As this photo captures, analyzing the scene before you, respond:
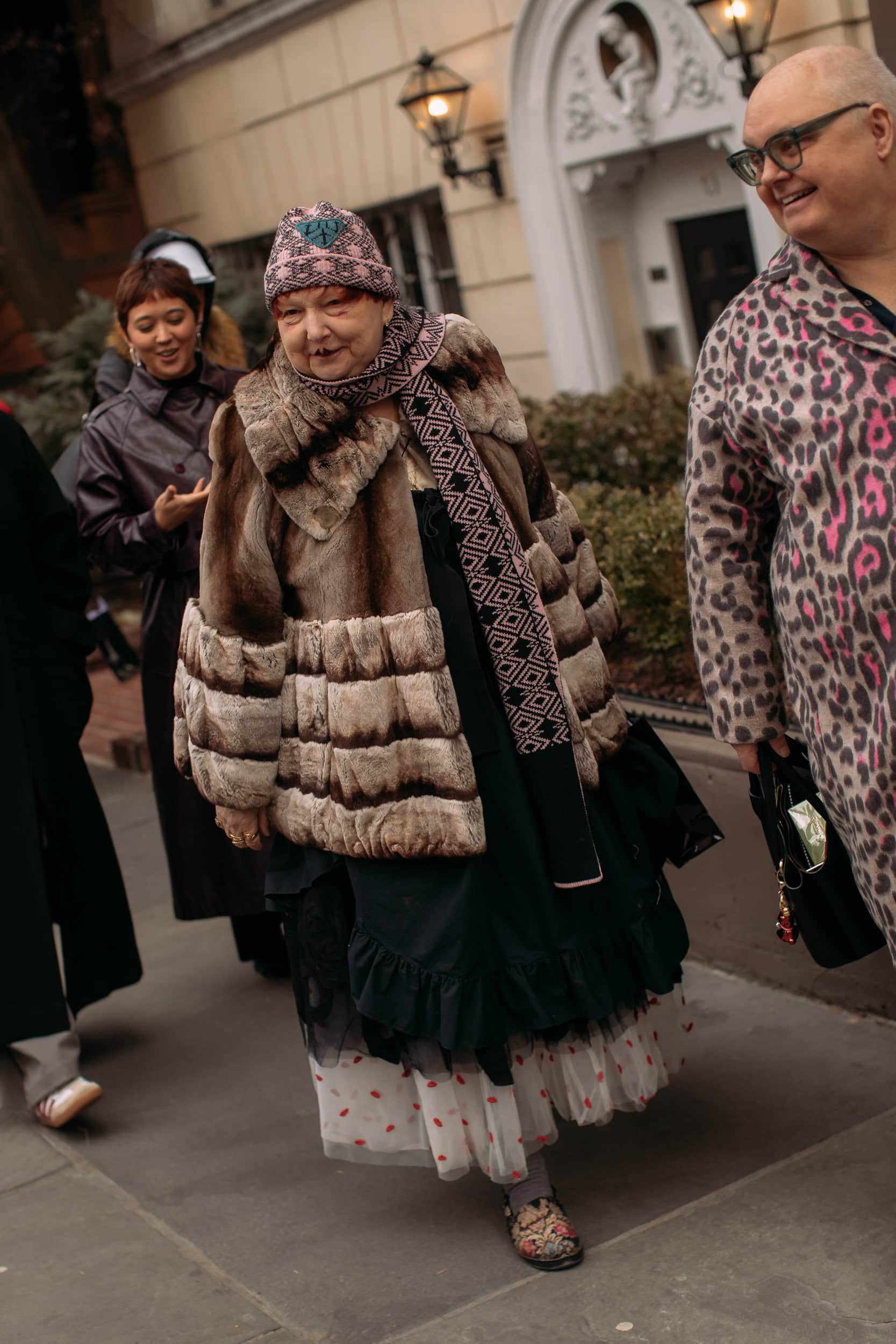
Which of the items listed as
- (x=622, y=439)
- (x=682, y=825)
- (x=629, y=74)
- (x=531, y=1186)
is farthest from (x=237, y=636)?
(x=629, y=74)

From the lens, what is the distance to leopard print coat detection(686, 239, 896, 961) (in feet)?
8.22

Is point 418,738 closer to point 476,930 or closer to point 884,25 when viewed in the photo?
point 476,930

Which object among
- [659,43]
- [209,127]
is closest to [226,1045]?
[659,43]

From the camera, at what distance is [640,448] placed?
7.17 metres

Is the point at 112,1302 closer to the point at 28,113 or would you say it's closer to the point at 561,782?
the point at 561,782

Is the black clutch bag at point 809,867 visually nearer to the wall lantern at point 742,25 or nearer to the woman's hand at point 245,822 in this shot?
the woman's hand at point 245,822

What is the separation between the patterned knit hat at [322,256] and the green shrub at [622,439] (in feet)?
12.9

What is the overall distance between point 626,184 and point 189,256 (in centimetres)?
567

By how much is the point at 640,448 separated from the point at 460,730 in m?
4.34

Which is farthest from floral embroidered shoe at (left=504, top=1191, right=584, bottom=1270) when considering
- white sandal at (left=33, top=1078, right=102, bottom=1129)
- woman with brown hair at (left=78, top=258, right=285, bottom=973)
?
woman with brown hair at (left=78, top=258, right=285, bottom=973)

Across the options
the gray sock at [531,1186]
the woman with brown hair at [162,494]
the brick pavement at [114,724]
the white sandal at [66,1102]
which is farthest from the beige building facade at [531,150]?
the gray sock at [531,1186]

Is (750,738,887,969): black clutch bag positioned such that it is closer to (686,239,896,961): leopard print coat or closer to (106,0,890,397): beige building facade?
(686,239,896,961): leopard print coat

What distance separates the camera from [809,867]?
2.90 metres

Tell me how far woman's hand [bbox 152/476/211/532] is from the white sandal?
1498 mm
